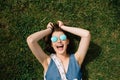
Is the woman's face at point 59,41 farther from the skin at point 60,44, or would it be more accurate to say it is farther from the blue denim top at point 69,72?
the blue denim top at point 69,72

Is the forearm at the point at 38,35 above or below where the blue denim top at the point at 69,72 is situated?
above

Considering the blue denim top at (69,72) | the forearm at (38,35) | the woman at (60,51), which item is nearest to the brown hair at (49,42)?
the woman at (60,51)

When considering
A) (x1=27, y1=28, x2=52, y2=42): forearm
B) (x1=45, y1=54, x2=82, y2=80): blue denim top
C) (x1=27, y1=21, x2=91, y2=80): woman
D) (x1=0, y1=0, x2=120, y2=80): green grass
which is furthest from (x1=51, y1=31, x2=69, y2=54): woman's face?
(x1=0, y1=0, x2=120, y2=80): green grass

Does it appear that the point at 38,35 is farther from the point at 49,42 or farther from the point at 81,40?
the point at 81,40

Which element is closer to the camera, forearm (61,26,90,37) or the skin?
the skin

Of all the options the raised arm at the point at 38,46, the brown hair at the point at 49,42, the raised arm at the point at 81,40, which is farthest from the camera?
the brown hair at the point at 49,42

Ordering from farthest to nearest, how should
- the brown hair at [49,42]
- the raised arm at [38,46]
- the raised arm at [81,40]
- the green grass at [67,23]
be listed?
the green grass at [67,23] < the brown hair at [49,42] < the raised arm at [81,40] < the raised arm at [38,46]

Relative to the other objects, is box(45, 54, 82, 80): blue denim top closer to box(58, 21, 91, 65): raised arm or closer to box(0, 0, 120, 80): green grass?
box(58, 21, 91, 65): raised arm

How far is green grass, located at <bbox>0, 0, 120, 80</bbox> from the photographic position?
19.7 feet

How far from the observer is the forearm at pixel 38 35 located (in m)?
5.55

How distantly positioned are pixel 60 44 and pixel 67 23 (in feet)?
1.94

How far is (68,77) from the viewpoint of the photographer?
5637mm

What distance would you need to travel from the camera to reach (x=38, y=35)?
561cm

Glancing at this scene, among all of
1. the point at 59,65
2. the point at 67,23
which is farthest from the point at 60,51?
the point at 67,23
